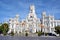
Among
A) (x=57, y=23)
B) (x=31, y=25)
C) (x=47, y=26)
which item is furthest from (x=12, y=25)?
(x=57, y=23)

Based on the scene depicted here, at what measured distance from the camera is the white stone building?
105 m

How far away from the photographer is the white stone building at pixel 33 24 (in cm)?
10475

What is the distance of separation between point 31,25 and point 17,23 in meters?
9.73

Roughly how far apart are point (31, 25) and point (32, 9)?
52.5ft

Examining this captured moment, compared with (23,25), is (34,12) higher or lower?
higher

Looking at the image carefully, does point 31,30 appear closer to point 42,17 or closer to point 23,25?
point 23,25

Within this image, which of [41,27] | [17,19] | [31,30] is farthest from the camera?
[17,19]

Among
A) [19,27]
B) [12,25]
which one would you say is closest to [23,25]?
[19,27]

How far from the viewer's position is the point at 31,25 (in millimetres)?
107125

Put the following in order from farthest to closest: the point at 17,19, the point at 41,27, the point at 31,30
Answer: the point at 17,19 < the point at 41,27 < the point at 31,30

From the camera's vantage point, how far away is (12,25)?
11425 centimetres

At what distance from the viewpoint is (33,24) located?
10656 cm

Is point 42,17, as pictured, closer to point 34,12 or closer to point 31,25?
point 34,12

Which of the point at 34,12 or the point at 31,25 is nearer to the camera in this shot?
the point at 31,25
